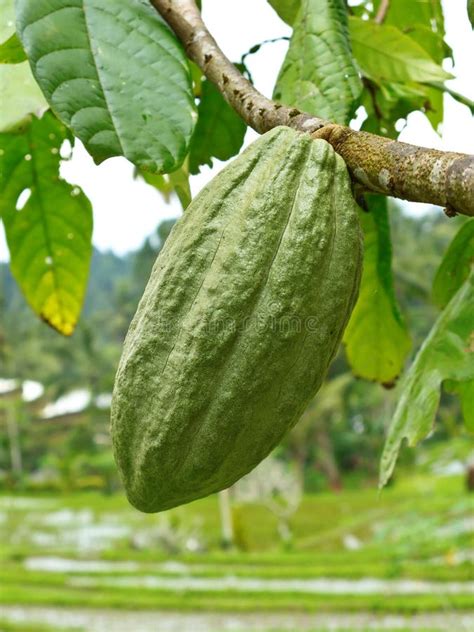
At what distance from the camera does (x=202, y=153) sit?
3.35 ft

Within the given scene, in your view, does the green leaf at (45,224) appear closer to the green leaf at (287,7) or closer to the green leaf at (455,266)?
the green leaf at (287,7)

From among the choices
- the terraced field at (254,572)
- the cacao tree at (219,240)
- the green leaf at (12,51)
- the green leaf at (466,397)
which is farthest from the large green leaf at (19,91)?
the terraced field at (254,572)

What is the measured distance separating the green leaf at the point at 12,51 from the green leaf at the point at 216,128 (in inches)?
10.2

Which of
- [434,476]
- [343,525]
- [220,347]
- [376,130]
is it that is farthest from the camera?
[434,476]

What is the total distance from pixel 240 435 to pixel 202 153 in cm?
50

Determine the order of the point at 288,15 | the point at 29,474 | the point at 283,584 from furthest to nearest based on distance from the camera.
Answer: the point at 29,474 < the point at 283,584 < the point at 288,15

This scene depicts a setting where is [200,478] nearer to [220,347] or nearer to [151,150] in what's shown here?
[220,347]

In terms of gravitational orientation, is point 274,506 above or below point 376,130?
below

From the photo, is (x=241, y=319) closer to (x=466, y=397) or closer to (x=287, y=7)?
(x=466, y=397)

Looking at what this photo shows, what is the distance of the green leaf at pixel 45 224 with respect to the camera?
96 centimetres

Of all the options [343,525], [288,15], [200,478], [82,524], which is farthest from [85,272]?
[82,524]

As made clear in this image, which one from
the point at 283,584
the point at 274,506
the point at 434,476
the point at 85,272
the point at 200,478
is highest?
the point at 200,478

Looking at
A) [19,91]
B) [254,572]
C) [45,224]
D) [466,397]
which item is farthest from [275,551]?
[19,91]

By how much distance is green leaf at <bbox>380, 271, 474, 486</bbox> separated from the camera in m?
0.73
